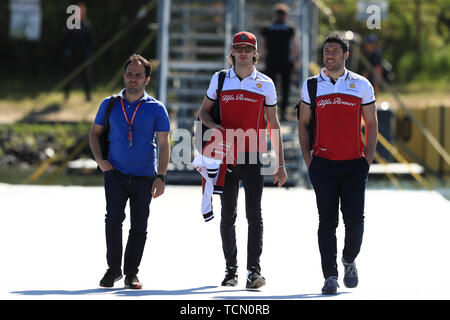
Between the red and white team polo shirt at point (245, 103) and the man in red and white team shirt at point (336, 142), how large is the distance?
12.0 inches

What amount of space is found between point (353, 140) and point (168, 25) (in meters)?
10.4

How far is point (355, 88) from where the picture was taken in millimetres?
8234

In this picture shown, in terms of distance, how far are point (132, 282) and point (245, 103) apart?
59.1 inches

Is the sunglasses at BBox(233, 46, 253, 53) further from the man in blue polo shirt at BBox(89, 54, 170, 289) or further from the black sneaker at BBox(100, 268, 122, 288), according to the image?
the black sneaker at BBox(100, 268, 122, 288)

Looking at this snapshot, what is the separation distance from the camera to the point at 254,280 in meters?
8.48

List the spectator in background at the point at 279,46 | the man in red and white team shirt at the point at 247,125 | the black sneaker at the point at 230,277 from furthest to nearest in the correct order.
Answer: the spectator in background at the point at 279,46 → the black sneaker at the point at 230,277 → the man in red and white team shirt at the point at 247,125

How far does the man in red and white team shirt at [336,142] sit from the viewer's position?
8.22m

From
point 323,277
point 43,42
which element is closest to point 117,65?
point 43,42

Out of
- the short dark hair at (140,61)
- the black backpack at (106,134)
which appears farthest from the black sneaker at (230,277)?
the short dark hair at (140,61)

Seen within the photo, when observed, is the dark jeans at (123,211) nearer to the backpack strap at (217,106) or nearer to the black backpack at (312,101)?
the backpack strap at (217,106)

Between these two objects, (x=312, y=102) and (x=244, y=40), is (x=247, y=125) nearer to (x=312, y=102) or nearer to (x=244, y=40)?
(x=312, y=102)

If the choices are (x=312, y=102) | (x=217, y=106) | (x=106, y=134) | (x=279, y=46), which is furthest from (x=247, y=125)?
(x=279, y=46)
